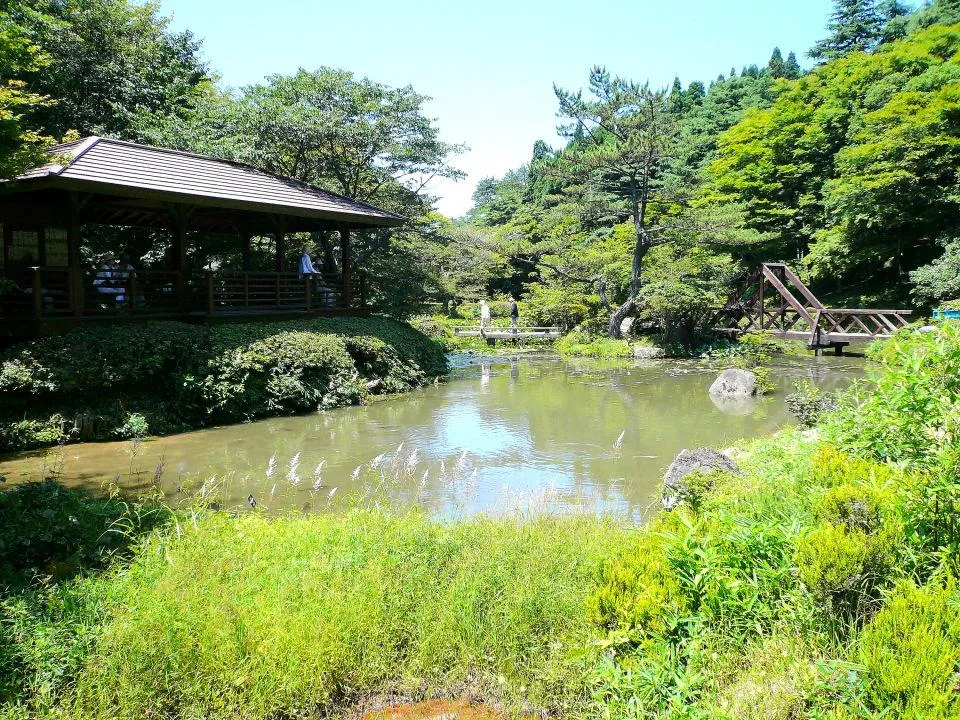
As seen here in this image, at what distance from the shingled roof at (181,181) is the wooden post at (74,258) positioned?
2.25 feet

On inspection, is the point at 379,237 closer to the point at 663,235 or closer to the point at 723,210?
the point at 663,235

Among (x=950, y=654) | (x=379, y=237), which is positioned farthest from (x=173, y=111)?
(x=950, y=654)

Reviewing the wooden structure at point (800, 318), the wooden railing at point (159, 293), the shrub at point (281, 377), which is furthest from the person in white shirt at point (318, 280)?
the wooden structure at point (800, 318)

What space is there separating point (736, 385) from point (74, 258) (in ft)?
45.2

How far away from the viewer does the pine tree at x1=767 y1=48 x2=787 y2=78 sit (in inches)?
1853

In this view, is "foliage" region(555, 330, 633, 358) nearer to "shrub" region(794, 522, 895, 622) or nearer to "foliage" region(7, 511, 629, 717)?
"foliage" region(7, 511, 629, 717)

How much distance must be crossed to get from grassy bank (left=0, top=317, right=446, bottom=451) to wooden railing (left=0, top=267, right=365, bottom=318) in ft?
3.72

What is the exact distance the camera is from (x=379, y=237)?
21.8 m

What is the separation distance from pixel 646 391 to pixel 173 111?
19.1 metres

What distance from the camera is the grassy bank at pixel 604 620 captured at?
3.20 metres

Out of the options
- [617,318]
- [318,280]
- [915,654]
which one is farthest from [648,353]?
[915,654]

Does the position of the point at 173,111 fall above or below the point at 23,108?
above

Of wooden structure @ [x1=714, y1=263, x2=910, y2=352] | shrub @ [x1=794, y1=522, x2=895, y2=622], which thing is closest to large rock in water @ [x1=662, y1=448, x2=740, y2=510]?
shrub @ [x1=794, y1=522, x2=895, y2=622]

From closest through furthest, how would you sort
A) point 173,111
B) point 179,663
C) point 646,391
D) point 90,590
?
point 179,663
point 90,590
point 646,391
point 173,111
